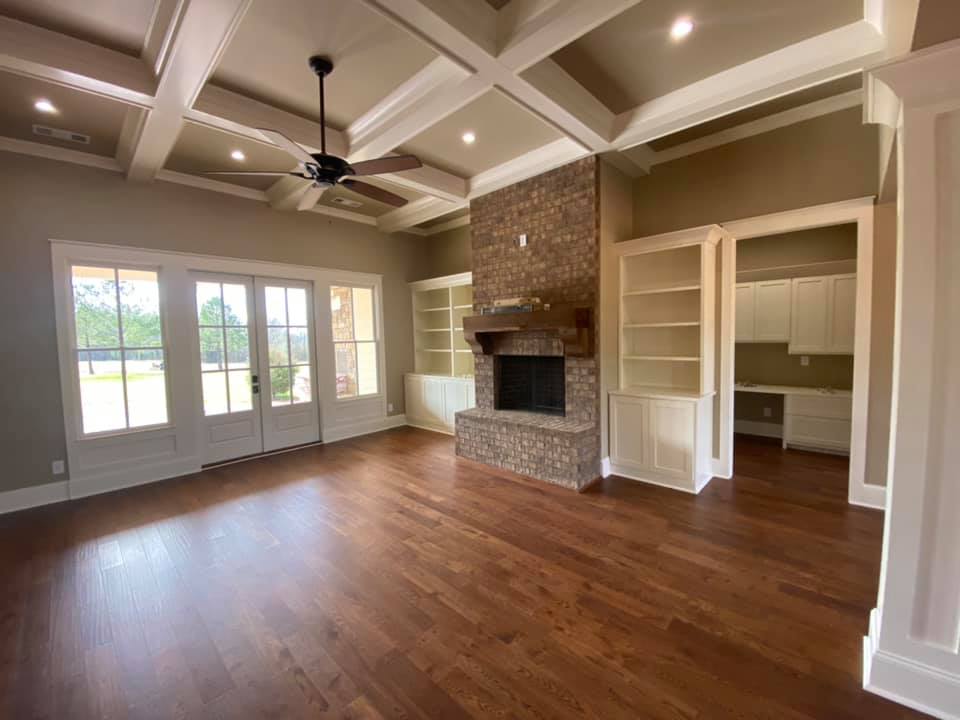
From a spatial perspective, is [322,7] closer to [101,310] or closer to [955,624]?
[101,310]

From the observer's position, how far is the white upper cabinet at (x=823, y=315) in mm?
4488

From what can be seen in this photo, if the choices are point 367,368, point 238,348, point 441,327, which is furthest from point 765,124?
point 238,348

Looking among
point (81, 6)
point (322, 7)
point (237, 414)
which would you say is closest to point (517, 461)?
point (237, 414)

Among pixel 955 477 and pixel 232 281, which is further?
pixel 232 281

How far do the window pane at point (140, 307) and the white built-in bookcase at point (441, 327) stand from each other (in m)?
3.33

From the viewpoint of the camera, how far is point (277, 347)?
5125 mm

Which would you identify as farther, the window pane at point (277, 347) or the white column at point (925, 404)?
the window pane at point (277, 347)

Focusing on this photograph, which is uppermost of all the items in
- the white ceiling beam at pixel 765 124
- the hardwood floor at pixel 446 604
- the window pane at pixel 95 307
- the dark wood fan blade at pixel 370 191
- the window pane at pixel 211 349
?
the white ceiling beam at pixel 765 124

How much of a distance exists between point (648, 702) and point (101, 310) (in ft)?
17.6

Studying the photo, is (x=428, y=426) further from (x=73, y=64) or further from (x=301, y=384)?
(x=73, y=64)

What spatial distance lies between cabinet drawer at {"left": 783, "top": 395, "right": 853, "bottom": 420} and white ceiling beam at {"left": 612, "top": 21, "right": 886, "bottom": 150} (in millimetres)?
3361

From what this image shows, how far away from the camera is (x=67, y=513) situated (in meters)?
3.47

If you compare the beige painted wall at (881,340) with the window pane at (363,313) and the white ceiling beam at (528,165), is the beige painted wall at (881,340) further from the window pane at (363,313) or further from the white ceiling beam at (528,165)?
the window pane at (363,313)

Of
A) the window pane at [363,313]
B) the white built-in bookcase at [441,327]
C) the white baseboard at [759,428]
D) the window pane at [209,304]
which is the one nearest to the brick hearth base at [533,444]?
the white built-in bookcase at [441,327]
